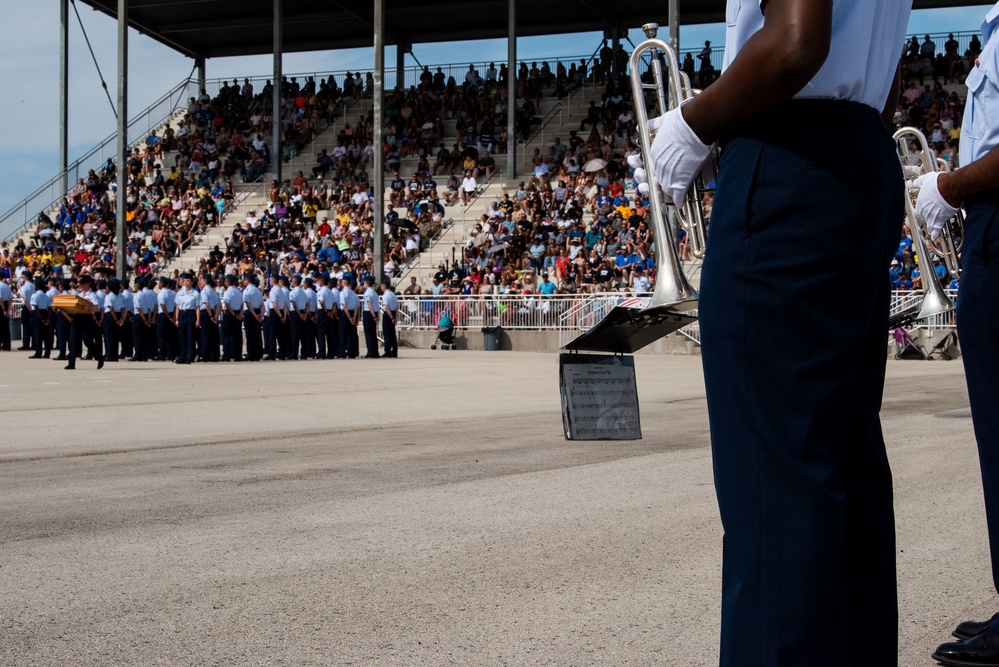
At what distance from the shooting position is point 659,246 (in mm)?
5113

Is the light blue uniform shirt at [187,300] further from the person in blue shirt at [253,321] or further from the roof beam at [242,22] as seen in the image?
the roof beam at [242,22]

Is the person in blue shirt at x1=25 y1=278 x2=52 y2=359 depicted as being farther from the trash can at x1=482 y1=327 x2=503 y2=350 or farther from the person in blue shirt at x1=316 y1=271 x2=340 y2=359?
the trash can at x1=482 y1=327 x2=503 y2=350

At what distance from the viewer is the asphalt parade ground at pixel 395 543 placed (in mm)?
3328

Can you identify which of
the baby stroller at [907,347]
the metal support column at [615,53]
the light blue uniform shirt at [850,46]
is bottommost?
the baby stroller at [907,347]

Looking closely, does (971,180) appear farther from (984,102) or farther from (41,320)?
(41,320)

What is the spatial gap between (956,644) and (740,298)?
1.60 meters

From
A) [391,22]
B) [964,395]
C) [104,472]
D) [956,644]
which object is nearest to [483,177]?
[391,22]

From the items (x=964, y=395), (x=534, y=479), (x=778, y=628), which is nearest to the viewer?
(x=778, y=628)

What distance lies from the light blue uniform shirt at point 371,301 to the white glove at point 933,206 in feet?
72.7

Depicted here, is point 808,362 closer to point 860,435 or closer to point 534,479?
point 860,435

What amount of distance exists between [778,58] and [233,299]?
2333 cm

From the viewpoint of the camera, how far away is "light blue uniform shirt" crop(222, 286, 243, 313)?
24.7 metres

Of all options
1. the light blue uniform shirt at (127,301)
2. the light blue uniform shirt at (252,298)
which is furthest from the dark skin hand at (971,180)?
the light blue uniform shirt at (127,301)

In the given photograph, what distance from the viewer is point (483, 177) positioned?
36719 mm
